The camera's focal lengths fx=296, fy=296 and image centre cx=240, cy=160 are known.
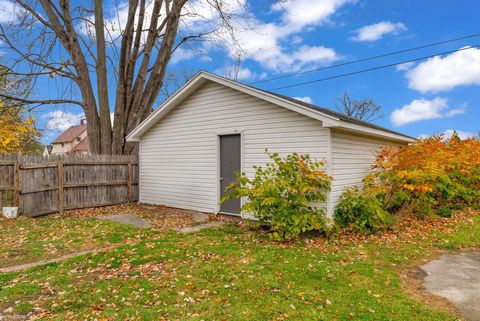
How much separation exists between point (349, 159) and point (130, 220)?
245 inches

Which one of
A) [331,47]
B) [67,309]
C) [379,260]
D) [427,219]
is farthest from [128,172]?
[331,47]

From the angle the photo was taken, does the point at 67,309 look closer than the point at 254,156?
Yes

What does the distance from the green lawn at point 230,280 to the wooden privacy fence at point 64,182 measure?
2884 mm

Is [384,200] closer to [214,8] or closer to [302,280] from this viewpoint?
[302,280]

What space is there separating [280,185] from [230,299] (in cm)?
319

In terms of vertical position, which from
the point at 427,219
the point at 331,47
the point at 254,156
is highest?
the point at 331,47

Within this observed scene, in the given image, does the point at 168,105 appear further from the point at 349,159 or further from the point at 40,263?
the point at 40,263

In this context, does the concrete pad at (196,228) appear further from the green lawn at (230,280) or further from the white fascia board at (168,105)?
the white fascia board at (168,105)

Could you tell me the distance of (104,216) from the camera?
8914 millimetres

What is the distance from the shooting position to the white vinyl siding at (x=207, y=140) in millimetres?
7474

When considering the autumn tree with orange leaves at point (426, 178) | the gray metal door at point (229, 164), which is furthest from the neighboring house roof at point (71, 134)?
the autumn tree with orange leaves at point (426, 178)

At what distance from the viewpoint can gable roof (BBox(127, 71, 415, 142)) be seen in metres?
6.57

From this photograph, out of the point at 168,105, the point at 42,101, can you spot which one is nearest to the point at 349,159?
the point at 168,105

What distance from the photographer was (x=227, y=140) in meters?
8.88
